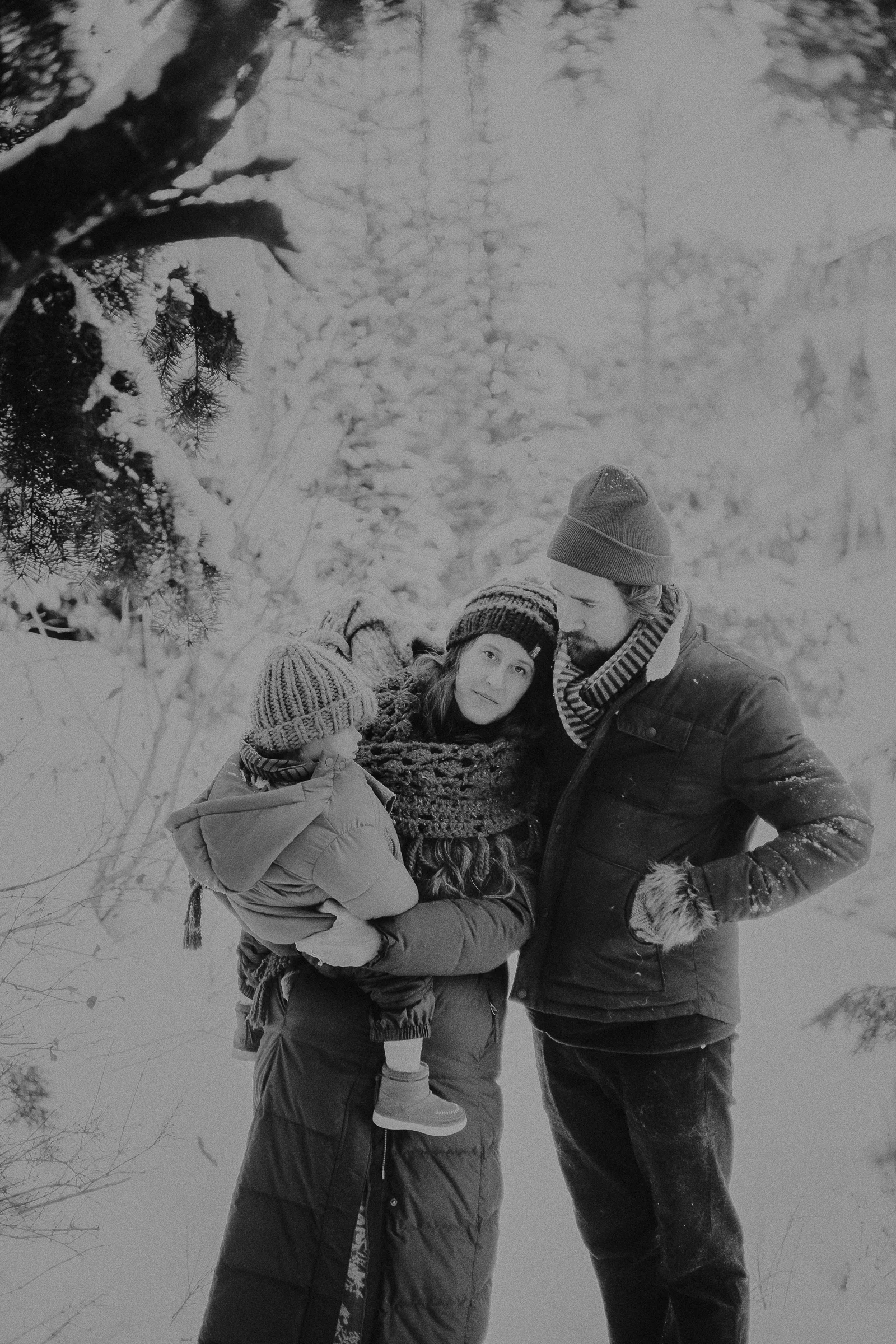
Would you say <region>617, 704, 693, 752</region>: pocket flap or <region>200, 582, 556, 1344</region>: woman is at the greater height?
<region>617, 704, 693, 752</region>: pocket flap

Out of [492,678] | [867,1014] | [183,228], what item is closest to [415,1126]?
[492,678]

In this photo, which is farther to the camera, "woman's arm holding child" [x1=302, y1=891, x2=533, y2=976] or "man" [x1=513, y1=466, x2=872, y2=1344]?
"man" [x1=513, y1=466, x2=872, y2=1344]

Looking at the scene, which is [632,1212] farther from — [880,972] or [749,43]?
[749,43]

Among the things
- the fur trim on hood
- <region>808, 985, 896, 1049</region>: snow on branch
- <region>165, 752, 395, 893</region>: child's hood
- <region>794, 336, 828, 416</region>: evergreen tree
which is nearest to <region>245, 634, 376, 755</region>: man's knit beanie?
<region>165, 752, 395, 893</region>: child's hood

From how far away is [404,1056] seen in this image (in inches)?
72.8

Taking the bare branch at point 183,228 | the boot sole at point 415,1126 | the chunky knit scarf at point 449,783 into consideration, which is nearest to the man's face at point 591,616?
the chunky knit scarf at point 449,783

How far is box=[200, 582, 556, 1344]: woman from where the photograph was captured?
5.97 feet

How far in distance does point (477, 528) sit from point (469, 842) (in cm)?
450

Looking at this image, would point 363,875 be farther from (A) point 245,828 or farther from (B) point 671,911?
(B) point 671,911

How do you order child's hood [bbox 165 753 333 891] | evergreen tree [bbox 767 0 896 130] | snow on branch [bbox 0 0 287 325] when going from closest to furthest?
child's hood [bbox 165 753 333 891], snow on branch [bbox 0 0 287 325], evergreen tree [bbox 767 0 896 130]

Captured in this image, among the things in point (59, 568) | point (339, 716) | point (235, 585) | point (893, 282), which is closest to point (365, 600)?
point (339, 716)

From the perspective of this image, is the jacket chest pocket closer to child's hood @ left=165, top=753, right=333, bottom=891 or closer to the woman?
the woman

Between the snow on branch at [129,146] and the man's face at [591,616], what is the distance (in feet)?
5.85

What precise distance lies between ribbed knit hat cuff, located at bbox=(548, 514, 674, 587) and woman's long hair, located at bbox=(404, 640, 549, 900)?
323 mm
